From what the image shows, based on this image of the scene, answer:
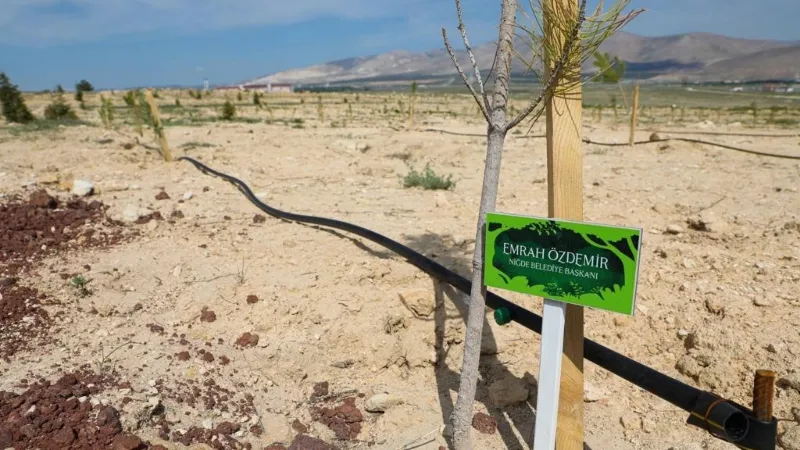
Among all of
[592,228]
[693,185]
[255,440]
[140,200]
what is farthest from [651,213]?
[140,200]

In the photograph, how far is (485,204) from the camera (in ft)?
6.35

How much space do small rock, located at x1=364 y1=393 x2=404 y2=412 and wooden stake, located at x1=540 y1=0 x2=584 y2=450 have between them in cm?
99

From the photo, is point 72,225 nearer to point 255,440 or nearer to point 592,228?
point 255,440

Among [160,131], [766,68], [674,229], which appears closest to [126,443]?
[674,229]

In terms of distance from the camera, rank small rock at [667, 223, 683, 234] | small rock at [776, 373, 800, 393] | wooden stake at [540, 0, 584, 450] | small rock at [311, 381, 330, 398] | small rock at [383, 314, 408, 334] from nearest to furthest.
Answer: wooden stake at [540, 0, 584, 450], small rock at [776, 373, 800, 393], small rock at [311, 381, 330, 398], small rock at [383, 314, 408, 334], small rock at [667, 223, 683, 234]

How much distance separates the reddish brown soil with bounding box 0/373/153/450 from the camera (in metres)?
2.01

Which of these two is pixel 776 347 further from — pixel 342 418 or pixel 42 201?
pixel 42 201

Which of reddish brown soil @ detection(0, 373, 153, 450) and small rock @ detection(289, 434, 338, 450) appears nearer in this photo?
reddish brown soil @ detection(0, 373, 153, 450)

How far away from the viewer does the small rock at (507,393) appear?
2.75 m

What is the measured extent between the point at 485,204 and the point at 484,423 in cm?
131

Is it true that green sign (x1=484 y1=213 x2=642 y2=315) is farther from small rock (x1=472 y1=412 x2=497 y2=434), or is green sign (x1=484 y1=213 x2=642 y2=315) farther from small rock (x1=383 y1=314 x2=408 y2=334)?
small rock (x1=383 y1=314 x2=408 y2=334)

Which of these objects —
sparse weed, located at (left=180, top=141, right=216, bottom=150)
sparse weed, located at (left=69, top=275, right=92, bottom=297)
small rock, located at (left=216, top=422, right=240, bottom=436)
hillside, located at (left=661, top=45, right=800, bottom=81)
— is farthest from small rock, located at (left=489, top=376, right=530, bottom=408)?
hillside, located at (left=661, top=45, right=800, bottom=81)

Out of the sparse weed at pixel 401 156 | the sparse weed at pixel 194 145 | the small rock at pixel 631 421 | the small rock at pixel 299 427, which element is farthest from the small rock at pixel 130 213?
the sparse weed at pixel 401 156

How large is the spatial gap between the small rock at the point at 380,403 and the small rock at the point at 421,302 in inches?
23.6
